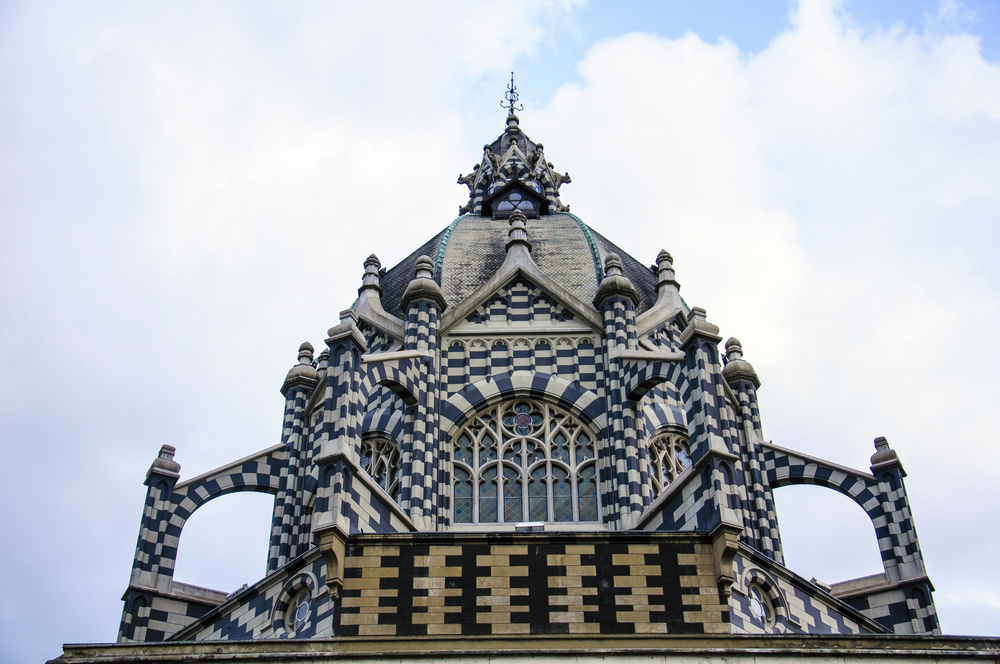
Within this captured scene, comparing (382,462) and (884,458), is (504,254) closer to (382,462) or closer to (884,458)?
(382,462)

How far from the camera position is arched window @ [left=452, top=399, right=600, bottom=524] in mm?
26859

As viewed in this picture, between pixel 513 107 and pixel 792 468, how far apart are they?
25.0m

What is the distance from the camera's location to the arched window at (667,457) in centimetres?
2814

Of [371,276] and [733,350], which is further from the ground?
[371,276]

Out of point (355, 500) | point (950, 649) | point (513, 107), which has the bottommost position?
point (950, 649)

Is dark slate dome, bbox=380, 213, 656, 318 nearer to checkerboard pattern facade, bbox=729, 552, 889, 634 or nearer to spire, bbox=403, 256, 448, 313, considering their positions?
spire, bbox=403, 256, 448, 313

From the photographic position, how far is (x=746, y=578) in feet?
71.4

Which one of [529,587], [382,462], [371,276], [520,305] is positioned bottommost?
[529,587]

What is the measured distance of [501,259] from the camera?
3328cm

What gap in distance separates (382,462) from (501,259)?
24.9 feet

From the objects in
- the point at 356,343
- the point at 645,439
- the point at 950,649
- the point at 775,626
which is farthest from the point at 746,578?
the point at 356,343

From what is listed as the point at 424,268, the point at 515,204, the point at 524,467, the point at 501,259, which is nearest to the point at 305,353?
the point at 424,268

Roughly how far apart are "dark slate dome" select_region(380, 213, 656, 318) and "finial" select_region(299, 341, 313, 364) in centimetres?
232

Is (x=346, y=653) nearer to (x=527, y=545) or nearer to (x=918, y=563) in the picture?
(x=527, y=545)
